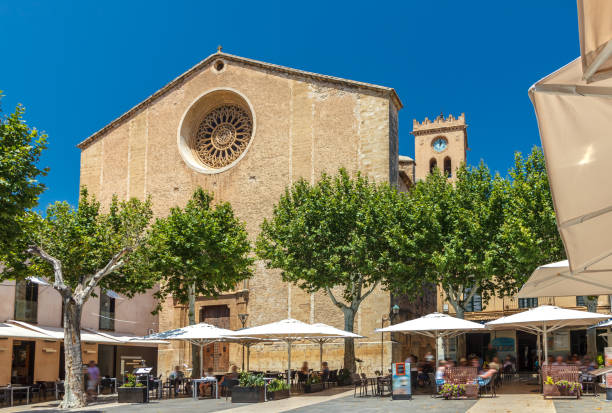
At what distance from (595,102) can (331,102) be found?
30.6m

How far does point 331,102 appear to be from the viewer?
33.3 metres

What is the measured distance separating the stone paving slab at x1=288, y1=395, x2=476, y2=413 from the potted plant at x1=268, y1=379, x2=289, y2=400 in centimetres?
221

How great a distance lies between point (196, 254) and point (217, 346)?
8.66 meters

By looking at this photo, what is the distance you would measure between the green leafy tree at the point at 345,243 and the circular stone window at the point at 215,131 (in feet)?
32.0

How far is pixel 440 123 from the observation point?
248 feet

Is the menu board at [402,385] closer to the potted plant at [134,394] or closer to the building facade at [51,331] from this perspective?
the potted plant at [134,394]

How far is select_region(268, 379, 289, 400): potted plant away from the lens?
20.6m

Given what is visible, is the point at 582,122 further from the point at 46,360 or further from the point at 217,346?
the point at 217,346

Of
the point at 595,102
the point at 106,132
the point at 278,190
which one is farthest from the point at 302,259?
the point at 595,102

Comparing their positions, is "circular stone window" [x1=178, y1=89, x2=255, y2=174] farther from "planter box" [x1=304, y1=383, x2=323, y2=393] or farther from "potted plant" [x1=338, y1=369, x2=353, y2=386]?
"planter box" [x1=304, y1=383, x2=323, y2=393]

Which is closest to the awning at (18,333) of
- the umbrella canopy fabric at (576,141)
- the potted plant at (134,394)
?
the potted plant at (134,394)

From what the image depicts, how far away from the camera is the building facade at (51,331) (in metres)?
25.2

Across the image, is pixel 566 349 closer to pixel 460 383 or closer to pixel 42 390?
pixel 460 383

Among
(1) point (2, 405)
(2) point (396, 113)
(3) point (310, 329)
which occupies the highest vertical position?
(2) point (396, 113)
